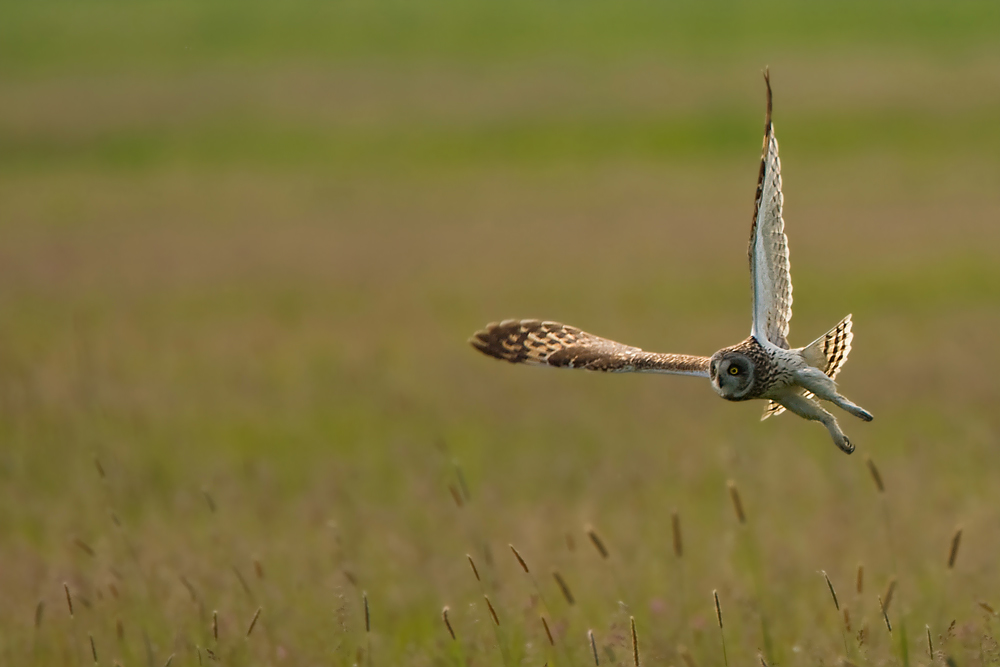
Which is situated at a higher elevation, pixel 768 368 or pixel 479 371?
pixel 768 368

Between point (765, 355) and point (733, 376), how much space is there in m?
0.14

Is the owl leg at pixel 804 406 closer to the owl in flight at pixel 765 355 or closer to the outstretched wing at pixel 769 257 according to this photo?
the owl in flight at pixel 765 355

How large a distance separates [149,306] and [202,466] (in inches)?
298

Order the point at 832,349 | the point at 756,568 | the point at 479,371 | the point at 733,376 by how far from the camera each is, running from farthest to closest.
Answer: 1. the point at 479,371
2. the point at 756,568
3. the point at 832,349
4. the point at 733,376

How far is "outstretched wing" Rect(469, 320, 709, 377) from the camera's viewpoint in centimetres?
397

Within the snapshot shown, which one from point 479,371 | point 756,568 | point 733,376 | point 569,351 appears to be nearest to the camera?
point 733,376

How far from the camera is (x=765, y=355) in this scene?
379cm

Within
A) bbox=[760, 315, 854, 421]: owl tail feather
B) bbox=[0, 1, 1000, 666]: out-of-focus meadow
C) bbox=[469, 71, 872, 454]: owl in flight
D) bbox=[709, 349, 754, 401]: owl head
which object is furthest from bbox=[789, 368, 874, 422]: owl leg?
bbox=[0, 1, 1000, 666]: out-of-focus meadow

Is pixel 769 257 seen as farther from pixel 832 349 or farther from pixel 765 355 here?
pixel 765 355

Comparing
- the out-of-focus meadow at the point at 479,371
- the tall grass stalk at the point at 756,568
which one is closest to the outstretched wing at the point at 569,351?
the tall grass stalk at the point at 756,568

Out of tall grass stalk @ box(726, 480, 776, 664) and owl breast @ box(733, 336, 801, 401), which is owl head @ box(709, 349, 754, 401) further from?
tall grass stalk @ box(726, 480, 776, 664)

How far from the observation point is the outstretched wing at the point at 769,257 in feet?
12.6

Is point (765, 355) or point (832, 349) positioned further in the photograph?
point (832, 349)

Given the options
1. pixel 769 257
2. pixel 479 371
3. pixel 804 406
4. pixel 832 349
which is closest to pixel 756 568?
pixel 832 349
